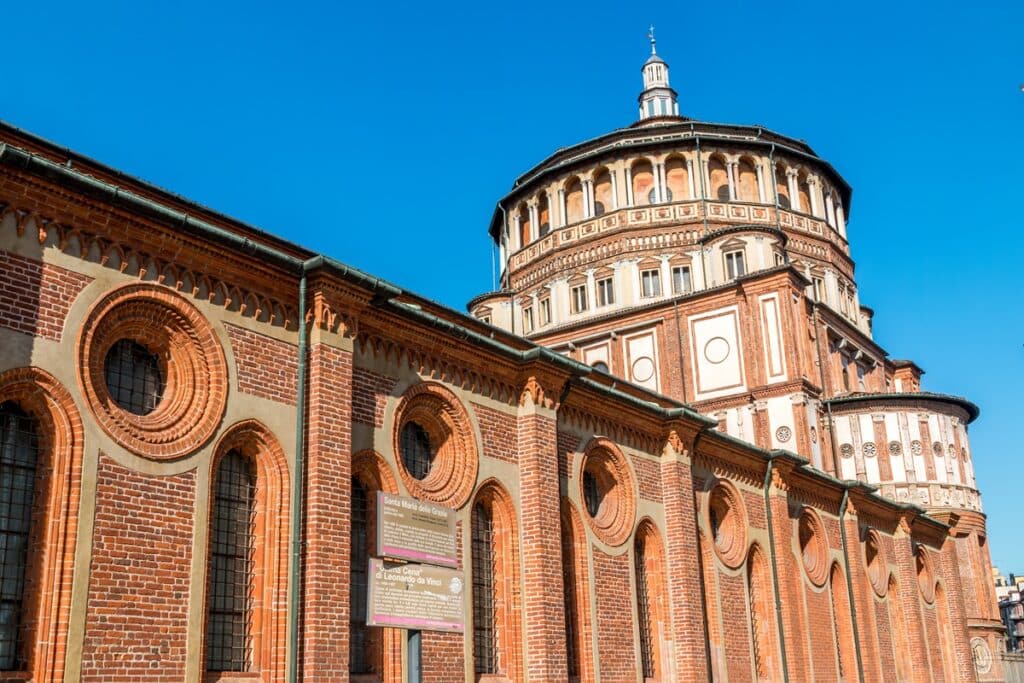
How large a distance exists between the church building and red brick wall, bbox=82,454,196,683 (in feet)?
0.09

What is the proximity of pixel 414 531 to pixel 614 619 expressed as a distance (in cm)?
814

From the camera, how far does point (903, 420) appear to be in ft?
134

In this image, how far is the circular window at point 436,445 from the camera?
1652cm

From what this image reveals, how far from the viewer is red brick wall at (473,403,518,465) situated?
17.9 m

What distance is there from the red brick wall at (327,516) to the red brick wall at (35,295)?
353cm

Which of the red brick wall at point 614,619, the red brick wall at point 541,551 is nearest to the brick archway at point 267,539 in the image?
the red brick wall at point 541,551

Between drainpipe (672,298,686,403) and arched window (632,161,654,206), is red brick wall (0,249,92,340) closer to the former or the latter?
drainpipe (672,298,686,403)

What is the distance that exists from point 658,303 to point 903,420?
33.9 feet

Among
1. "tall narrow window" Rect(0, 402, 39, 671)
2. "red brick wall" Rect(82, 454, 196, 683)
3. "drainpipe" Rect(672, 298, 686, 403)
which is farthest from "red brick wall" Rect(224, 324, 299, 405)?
"drainpipe" Rect(672, 298, 686, 403)

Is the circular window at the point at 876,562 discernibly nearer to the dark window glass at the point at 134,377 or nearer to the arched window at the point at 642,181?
the arched window at the point at 642,181

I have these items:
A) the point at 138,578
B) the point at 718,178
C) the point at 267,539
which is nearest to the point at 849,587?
the point at 718,178

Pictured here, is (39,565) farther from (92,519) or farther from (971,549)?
(971,549)

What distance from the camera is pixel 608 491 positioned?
21.5 m

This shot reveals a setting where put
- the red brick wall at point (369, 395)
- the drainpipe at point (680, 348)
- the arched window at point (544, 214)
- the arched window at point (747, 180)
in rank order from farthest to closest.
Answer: the arched window at point (544, 214)
the arched window at point (747, 180)
the drainpipe at point (680, 348)
the red brick wall at point (369, 395)
